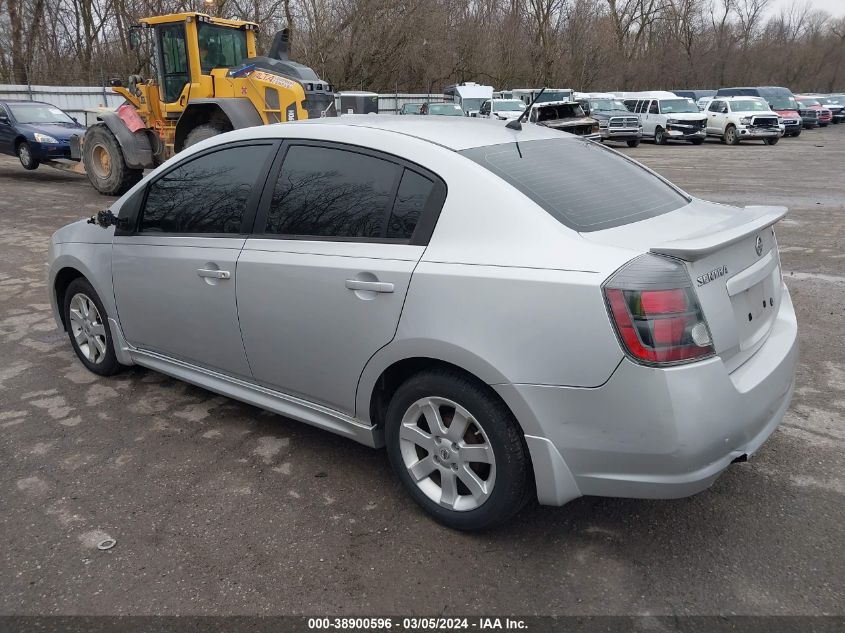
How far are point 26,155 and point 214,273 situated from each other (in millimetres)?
15315

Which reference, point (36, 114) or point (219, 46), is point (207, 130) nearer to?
point (219, 46)

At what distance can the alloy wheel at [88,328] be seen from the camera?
4.61 meters

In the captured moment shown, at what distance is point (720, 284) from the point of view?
263 centimetres

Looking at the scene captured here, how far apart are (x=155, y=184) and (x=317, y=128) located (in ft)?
4.06

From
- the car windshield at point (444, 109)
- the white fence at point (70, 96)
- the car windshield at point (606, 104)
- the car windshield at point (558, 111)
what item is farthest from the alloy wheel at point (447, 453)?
the car windshield at point (606, 104)

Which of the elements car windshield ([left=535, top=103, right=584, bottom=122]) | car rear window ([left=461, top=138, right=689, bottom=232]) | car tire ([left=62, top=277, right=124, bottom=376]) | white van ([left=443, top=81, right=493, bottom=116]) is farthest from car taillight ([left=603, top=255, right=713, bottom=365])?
white van ([left=443, top=81, right=493, bottom=116])

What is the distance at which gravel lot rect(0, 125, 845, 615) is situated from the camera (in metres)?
2.59

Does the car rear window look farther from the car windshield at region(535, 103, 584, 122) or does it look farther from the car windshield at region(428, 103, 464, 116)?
the car windshield at region(428, 103, 464, 116)

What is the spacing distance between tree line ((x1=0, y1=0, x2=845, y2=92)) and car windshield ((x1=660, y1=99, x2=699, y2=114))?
1415cm

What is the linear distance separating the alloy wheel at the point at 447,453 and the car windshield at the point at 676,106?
92.5 ft

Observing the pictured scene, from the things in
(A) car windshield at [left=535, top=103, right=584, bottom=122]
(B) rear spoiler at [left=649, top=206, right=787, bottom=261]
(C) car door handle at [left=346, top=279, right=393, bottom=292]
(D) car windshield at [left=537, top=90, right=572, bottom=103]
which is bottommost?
(C) car door handle at [left=346, top=279, right=393, bottom=292]

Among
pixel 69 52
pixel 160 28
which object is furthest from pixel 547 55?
pixel 160 28

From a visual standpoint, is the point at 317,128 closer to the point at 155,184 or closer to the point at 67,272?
the point at 155,184

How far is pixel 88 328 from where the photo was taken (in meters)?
4.68
